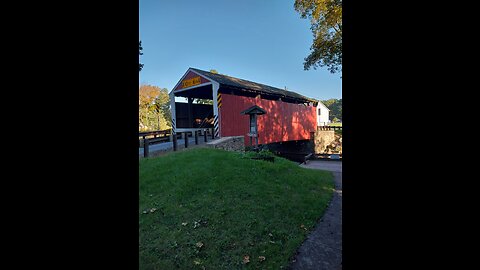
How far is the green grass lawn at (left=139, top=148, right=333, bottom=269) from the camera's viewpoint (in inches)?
131

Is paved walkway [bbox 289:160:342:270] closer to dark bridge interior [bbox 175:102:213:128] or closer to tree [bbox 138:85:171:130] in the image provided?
dark bridge interior [bbox 175:102:213:128]

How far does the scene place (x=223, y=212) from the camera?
15.3ft

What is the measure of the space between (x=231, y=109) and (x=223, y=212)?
31.9 ft

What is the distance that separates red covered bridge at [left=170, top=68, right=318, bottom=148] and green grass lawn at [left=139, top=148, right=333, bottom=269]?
19.9 feet

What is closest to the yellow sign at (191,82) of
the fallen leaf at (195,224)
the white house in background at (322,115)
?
the fallen leaf at (195,224)

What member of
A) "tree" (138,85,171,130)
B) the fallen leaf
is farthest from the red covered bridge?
"tree" (138,85,171,130)

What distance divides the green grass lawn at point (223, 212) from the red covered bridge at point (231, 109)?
238 inches

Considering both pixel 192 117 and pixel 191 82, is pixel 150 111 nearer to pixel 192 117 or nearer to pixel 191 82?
pixel 192 117

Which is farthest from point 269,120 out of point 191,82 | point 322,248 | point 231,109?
point 322,248
